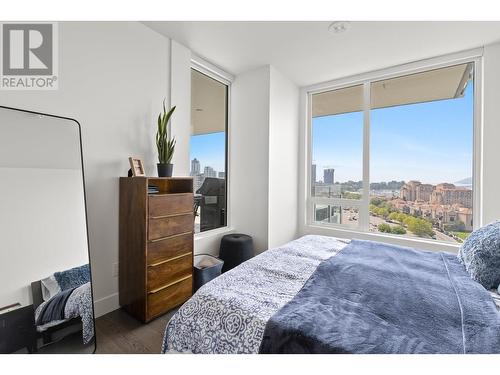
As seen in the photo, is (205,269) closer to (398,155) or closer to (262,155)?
(262,155)

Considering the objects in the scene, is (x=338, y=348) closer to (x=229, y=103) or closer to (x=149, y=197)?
(x=149, y=197)

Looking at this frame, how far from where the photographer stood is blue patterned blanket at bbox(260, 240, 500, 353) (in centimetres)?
87

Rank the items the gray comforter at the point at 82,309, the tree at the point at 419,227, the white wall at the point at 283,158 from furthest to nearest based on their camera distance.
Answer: the white wall at the point at 283,158 < the tree at the point at 419,227 < the gray comforter at the point at 82,309

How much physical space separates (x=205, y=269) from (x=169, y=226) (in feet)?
2.11

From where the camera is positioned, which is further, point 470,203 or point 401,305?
point 470,203

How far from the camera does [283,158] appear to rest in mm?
3344

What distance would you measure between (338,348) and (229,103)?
3111 mm

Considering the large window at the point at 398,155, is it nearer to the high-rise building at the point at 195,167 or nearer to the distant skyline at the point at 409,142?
the distant skyline at the point at 409,142

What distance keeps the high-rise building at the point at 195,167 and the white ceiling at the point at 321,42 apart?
1229 mm

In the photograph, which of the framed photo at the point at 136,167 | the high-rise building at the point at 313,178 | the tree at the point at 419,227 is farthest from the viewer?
the high-rise building at the point at 313,178

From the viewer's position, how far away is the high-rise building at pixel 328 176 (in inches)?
140

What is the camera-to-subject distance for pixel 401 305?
1125mm

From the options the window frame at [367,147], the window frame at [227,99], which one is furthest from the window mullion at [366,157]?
the window frame at [227,99]
